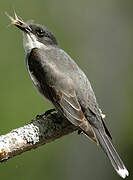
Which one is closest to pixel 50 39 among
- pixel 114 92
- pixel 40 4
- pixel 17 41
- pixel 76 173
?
pixel 76 173

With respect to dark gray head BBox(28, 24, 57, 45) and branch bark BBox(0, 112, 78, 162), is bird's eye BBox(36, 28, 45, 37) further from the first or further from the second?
branch bark BBox(0, 112, 78, 162)

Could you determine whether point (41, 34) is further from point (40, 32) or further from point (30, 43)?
point (30, 43)

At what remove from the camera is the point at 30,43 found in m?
7.91

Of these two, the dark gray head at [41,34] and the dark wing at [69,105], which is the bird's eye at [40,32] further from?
the dark wing at [69,105]

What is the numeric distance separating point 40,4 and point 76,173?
4805 millimetres

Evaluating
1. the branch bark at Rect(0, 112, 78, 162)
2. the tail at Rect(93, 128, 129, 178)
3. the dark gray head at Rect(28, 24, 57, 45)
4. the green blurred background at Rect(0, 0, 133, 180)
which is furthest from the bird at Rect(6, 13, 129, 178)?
the green blurred background at Rect(0, 0, 133, 180)

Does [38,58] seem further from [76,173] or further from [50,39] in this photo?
[76,173]

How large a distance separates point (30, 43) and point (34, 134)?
1.74 metres

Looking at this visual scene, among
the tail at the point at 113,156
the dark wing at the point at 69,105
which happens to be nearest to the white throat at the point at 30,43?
the dark wing at the point at 69,105

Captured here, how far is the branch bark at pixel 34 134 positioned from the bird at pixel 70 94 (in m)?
0.11

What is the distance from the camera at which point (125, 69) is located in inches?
544

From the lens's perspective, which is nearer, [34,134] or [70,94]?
[34,134]

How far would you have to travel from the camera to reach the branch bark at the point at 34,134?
619cm

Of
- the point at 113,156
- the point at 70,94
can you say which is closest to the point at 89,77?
the point at 70,94
